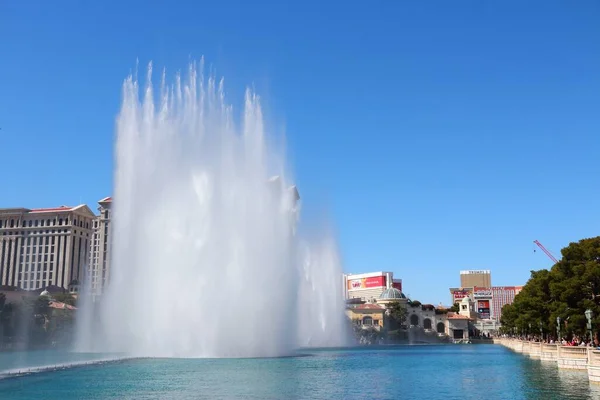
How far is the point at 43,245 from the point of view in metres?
157

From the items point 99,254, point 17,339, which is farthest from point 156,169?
point 99,254

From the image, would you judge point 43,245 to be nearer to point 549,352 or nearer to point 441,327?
point 441,327

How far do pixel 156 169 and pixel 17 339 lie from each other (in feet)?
121

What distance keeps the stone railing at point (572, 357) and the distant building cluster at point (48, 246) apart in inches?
4904

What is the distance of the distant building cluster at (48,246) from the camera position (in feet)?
505

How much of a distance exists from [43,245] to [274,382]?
137908 mm

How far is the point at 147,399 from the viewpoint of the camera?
28078mm

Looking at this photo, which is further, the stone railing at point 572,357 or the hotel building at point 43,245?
the hotel building at point 43,245

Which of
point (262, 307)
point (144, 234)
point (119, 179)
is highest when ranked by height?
point (119, 179)

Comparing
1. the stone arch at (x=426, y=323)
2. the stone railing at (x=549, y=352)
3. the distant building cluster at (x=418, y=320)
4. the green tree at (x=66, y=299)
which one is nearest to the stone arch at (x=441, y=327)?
the distant building cluster at (x=418, y=320)

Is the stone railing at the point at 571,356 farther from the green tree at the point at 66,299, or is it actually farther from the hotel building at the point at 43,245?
the hotel building at the point at 43,245

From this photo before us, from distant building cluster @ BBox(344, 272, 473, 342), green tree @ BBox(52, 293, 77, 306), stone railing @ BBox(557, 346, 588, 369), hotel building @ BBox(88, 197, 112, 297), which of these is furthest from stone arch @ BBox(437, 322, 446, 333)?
stone railing @ BBox(557, 346, 588, 369)

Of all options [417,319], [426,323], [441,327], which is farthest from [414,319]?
[441,327]

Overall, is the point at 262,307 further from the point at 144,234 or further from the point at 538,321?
the point at 538,321
